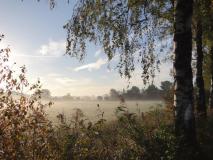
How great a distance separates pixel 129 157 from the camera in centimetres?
1014

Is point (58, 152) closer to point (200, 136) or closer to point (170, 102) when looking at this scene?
point (200, 136)

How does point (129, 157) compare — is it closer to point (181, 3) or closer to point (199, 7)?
point (181, 3)

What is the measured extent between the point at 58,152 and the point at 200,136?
5.40 metres

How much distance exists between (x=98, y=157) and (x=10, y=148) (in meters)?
2.22

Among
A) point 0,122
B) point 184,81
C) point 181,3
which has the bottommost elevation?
point 0,122

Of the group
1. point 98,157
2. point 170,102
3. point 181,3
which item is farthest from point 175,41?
point 170,102

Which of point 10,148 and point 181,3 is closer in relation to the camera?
point 10,148

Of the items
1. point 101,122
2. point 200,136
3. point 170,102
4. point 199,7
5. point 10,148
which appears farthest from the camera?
point 170,102

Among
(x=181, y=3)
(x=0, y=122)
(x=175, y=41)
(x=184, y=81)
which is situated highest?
(x=181, y=3)

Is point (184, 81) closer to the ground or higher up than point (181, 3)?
closer to the ground

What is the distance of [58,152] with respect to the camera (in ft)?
33.4

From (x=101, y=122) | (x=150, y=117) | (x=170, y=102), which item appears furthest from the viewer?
(x=170, y=102)

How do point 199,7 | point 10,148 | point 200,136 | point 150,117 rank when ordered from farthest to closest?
point 150,117 → point 199,7 → point 200,136 → point 10,148

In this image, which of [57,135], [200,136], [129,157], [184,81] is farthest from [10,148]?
[200,136]
